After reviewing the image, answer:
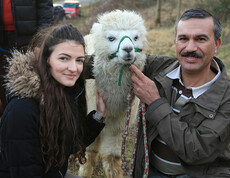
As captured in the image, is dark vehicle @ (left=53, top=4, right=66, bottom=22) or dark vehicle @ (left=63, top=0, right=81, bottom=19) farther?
dark vehicle @ (left=63, top=0, right=81, bottom=19)

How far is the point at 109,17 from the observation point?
2.03 metres

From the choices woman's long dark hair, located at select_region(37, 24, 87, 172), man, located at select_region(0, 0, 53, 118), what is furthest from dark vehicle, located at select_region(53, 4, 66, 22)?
woman's long dark hair, located at select_region(37, 24, 87, 172)

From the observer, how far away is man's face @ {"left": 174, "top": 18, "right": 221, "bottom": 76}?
5.54 feet

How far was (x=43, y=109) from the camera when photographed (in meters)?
1.47

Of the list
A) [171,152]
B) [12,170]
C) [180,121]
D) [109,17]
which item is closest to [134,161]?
[171,152]

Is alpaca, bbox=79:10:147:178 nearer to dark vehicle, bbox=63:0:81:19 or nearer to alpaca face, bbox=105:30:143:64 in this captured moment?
alpaca face, bbox=105:30:143:64

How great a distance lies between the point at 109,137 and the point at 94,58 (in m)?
0.79

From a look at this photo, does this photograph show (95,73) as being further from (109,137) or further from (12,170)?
(12,170)

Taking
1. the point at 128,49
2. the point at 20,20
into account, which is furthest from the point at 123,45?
the point at 20,20

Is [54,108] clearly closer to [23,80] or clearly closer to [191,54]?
[23,80]

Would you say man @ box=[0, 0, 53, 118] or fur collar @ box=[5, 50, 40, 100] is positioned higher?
man @ box=[0, 0, 53, 118]

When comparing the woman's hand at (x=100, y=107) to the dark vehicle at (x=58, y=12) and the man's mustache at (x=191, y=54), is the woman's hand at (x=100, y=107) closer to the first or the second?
the man's mustache at (x=191, y=54)

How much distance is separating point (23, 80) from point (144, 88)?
0.81 m

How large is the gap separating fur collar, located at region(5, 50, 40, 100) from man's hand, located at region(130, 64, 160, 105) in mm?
705
